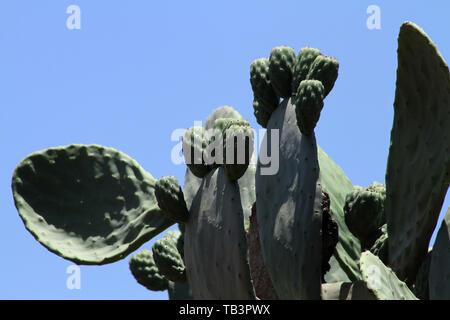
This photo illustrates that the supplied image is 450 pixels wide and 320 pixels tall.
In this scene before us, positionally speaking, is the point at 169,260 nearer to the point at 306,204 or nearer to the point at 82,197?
the point at 82,197

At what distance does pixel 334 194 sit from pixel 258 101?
35.8 inches

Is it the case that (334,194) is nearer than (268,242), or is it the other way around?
(268,242)

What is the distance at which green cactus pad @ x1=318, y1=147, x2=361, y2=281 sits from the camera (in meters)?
5.78

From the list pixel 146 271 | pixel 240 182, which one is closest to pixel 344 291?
pixel 240 182

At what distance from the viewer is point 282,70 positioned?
5.36 m

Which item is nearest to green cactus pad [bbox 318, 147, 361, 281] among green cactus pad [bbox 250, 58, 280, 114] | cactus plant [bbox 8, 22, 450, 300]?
cactus plant [bbox 8, 22, 450, 300]

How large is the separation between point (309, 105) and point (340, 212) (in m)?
1.19

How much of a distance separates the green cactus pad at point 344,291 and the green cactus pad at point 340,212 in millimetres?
451

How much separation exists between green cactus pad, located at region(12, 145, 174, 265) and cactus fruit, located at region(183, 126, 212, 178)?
2.43ft

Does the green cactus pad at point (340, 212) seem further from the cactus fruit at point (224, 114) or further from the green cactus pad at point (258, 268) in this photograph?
the cactus fruit at point (224, 114)

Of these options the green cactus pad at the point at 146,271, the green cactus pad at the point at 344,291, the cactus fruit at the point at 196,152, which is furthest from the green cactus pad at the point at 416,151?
the green cactus pad at the point at 146,271
